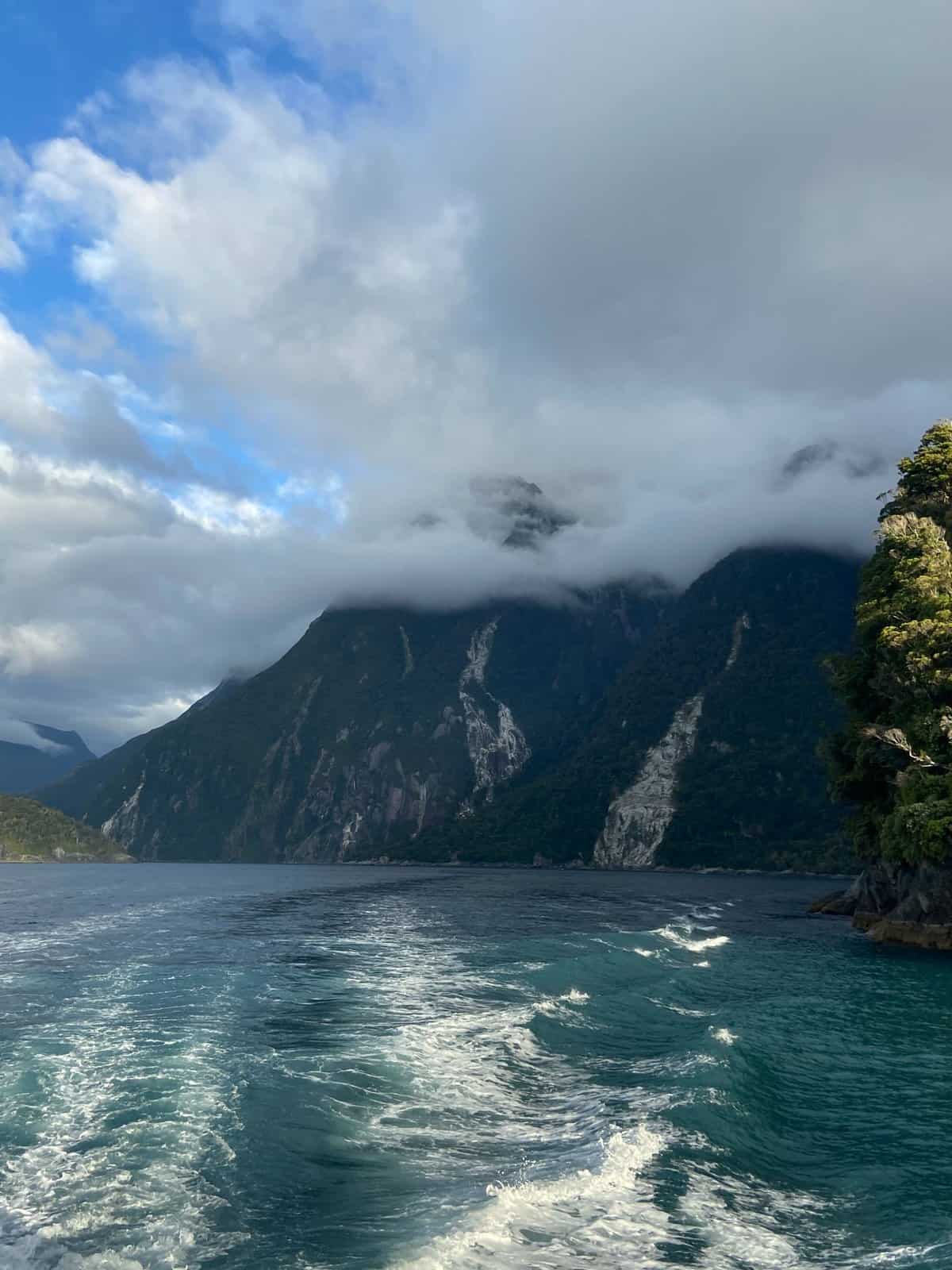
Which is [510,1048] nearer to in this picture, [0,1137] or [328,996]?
[328,996]

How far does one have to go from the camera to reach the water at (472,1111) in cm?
1625

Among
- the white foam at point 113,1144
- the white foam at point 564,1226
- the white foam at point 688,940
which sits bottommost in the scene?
the white foam at point 688,940

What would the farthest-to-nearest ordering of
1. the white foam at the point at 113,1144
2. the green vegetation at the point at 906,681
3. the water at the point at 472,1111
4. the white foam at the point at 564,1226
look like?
the green vegetation at the point at 906,681, the water at the point at 472,1111, the white foam at the point at 113,1144, the white foam at the point at 564,1226

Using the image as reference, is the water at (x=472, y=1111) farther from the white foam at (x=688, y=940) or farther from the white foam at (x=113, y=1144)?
the white foam at (x=688, y=940)

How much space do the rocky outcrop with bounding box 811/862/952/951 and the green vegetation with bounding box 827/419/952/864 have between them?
1844 mm

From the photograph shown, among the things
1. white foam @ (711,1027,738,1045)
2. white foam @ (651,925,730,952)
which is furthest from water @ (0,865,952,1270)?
white foam @ (651,925,730,952)

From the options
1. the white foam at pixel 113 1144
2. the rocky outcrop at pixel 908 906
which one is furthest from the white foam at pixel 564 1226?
the rocky outcrop at pixel 908 906

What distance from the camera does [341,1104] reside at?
24.1 m

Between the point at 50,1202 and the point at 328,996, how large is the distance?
881 inches

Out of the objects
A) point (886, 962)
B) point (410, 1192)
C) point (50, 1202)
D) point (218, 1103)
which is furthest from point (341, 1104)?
point (886, 962)

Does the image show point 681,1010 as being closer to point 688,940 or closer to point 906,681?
point 688,940

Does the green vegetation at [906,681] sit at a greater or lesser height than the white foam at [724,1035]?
greater

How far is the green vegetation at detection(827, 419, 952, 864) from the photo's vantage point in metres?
60.2

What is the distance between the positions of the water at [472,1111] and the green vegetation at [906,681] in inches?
477
